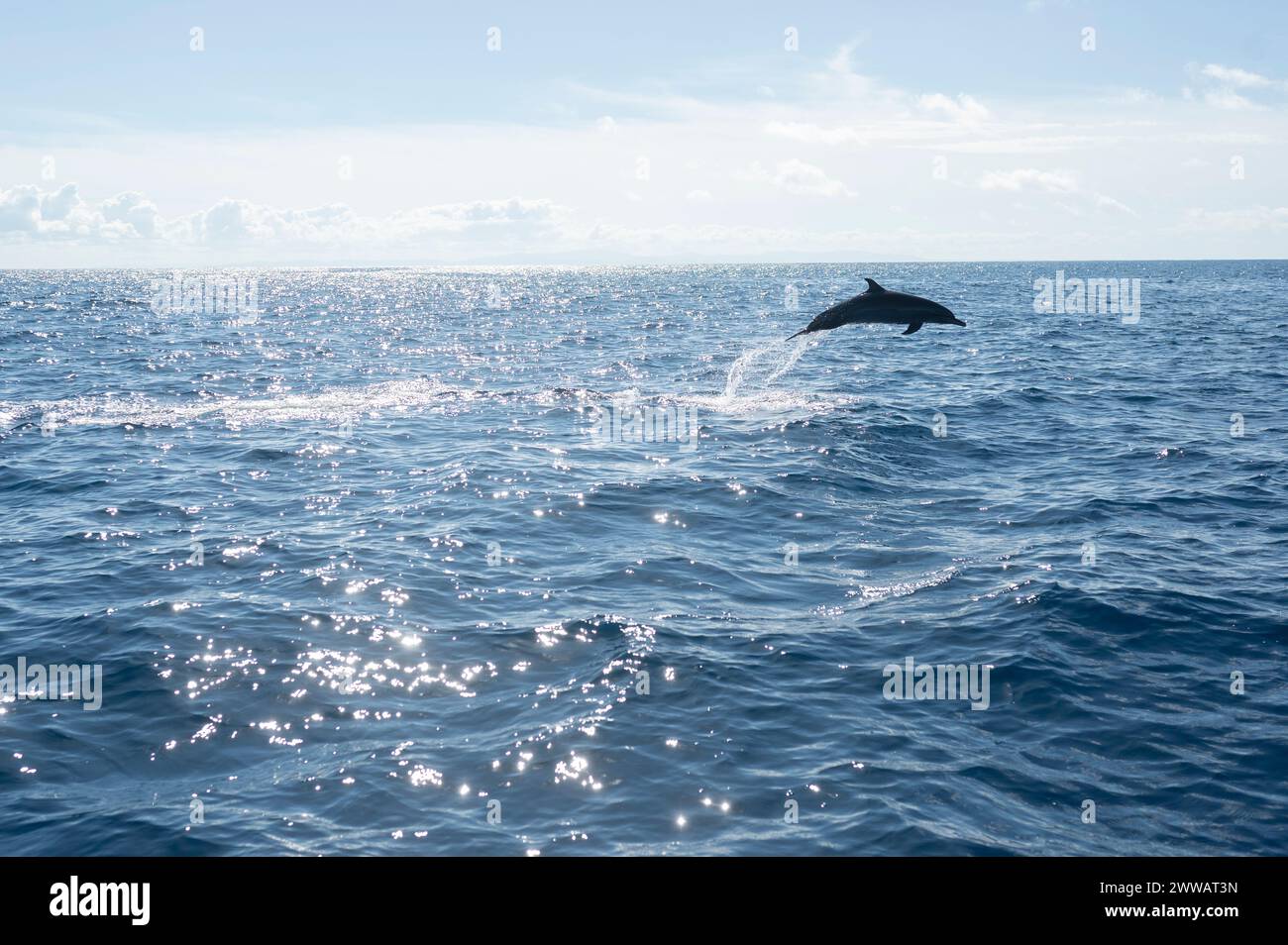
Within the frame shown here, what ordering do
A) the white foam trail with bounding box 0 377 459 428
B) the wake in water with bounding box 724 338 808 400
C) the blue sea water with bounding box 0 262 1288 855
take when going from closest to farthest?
the blue sea water with bounding box 0 262 1288 855, the white foam trail with bounding box 0 377 459 428, the wake in water with bounding box 724 338 808 400

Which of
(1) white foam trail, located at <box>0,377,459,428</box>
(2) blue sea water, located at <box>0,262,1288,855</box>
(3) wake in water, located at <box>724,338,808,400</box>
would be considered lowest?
(2) blue sea water, located at <box>0,262,1288,855</box>

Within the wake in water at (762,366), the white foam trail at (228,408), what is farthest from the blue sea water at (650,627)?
the wake in water at (762,366)

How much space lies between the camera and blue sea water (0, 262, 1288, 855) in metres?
9.59

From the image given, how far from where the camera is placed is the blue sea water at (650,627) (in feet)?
31.4

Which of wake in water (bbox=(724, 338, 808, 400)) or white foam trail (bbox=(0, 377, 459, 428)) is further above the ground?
wake in water (bbox=(724, 338, 808, 400))

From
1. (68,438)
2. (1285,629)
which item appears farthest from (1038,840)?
(68,438)

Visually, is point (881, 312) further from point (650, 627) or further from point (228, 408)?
point (228, 408)

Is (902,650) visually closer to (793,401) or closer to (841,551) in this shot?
(841,551)

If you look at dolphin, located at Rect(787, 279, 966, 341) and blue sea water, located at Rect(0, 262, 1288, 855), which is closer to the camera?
blue sea water, located at Rect(0, 262, 1288, 855)

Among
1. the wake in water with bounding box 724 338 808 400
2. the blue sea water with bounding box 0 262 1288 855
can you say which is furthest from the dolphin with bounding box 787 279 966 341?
the wake in water with bounding box 724 338 808 400

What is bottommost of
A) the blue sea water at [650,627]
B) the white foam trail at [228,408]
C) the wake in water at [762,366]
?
the blue sea water at [650,627]

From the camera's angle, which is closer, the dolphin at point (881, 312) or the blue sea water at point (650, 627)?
the blue sea water at point (650, 627)

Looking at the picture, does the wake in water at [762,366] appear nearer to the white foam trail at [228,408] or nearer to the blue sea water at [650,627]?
the blue sea water at [650,627]

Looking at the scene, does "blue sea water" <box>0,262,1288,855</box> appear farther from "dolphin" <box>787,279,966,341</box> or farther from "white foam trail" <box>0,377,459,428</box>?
"dolphin" <box>787,279,966,341</box>
